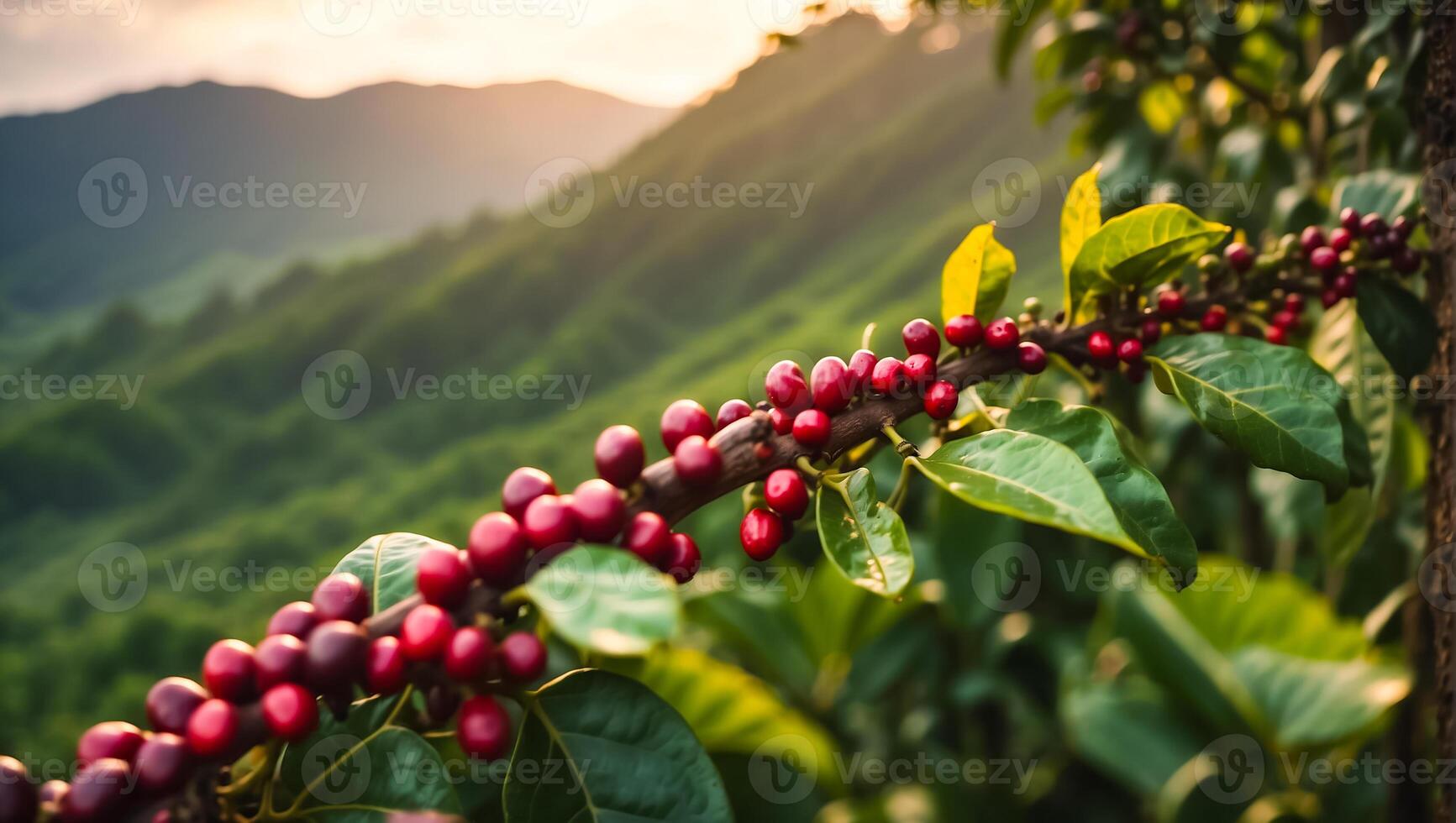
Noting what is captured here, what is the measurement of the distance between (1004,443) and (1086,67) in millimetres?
1219

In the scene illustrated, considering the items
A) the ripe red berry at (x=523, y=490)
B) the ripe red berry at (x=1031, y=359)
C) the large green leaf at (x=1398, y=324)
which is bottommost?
the large green leaf at (x=1398, y=324)

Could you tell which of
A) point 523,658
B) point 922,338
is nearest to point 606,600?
point 523,658

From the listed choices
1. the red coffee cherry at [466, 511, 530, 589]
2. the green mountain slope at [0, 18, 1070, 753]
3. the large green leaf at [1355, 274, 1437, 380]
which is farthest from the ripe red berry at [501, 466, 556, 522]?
→ the green mountain slope at [0, 18, 1070, 753]

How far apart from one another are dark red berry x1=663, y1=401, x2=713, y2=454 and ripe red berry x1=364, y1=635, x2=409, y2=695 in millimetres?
178

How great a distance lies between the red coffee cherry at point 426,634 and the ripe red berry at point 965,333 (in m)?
0.35

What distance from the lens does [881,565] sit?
0.44m

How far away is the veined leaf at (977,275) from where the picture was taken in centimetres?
62

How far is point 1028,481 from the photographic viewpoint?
0.44 metres

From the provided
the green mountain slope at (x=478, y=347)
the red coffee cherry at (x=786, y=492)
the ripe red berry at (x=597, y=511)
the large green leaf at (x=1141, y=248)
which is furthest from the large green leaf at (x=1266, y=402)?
the green mountain slope at (x=478, y=347)

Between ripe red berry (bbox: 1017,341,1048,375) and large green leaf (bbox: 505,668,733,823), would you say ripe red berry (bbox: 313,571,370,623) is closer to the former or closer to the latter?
large green leaf (bbox: 505,668,733,823)

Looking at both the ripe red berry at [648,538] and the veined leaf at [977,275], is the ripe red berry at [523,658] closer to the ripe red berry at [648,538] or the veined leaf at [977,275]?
the ripe red berry at [648,538]

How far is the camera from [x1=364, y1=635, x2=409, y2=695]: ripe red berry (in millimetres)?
406

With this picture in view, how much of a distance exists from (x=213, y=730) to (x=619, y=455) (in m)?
0.22

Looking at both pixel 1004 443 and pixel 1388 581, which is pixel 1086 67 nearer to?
pixel 1388 581
